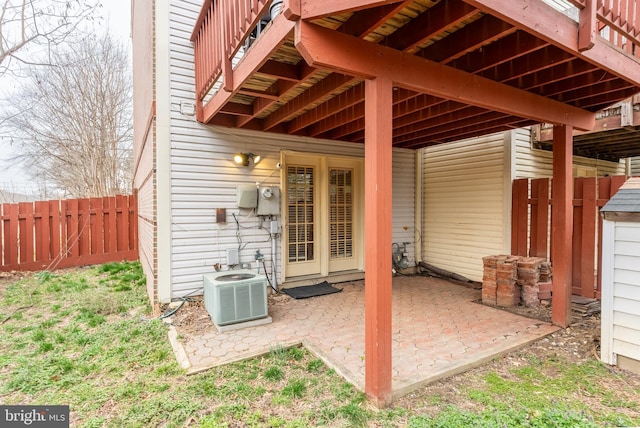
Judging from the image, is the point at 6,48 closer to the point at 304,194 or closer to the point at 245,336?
the point at 304,194

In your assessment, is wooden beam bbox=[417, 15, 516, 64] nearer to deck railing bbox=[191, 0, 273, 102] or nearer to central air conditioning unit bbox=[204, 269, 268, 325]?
deck railing bbox=[191, 0, 273, 102]

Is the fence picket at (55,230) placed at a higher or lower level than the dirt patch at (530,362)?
higher

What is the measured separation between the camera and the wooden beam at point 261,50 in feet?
7.13

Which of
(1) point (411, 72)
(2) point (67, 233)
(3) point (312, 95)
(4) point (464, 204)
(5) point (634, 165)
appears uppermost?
(3) point (312, 95)

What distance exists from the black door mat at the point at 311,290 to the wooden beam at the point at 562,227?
304 cm

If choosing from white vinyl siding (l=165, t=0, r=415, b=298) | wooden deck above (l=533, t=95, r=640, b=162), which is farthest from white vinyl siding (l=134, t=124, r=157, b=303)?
wooden deck above (l=533, t=95, r=640, b=162)

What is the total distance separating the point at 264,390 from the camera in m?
2.45

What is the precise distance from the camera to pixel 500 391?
2445mm

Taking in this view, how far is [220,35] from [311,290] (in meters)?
3.82

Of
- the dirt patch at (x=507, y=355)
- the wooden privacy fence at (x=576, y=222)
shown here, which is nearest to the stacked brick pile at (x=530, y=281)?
the dirt patch at (x=507, y=355)

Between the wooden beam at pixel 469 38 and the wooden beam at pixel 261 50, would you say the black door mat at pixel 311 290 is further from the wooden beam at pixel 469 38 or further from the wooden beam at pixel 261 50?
the wooden beam at pixel 469 38

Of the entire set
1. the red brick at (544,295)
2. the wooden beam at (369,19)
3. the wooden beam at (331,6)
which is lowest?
the red brick at (544,295)

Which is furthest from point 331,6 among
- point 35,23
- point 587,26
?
point 35,23

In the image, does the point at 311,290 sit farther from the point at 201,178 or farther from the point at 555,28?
the point at 555,28
